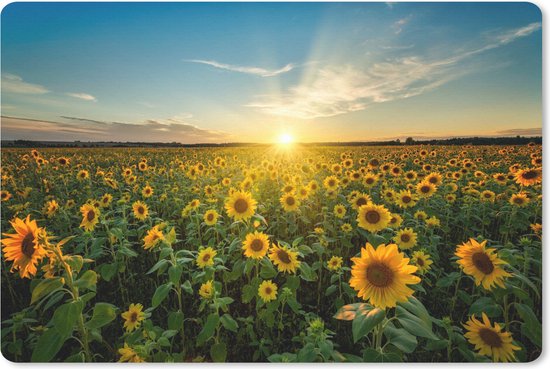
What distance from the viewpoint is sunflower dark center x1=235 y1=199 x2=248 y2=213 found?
3.20 m

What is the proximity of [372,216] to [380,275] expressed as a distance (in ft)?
5.02

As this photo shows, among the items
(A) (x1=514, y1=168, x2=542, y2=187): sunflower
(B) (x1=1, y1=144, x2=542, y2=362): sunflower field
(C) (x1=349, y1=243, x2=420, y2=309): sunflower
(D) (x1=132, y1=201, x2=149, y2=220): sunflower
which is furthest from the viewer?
(D) (x1=132, y1=201, x2=149, y2=220): sunflower

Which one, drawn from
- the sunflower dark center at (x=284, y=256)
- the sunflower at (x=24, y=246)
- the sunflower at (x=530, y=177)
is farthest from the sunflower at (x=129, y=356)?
the sunflower at (x=530, y=177)

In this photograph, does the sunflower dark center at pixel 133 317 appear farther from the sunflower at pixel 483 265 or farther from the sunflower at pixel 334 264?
the sunflower at pixel 483 265

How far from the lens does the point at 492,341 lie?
5.85 feet

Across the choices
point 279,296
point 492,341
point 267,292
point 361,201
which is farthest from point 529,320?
point 361,201

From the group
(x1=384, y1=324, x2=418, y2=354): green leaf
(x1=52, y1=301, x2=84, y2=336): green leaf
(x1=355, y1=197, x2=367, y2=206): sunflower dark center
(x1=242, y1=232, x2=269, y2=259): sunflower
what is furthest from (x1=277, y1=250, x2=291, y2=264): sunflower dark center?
(x1=355, y1=197, x2=367, y2=206): sunflower dark center

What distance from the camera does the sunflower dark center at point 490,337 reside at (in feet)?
5.81

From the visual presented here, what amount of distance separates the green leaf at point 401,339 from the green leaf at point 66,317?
5.70ft

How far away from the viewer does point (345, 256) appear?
3975 millimetres

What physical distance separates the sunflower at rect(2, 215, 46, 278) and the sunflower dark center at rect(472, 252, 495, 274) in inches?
112

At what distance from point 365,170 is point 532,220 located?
10.3 ft

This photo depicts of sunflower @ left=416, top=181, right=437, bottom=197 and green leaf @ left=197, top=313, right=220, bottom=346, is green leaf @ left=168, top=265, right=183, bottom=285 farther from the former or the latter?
sunflower @ left=416, top=181, right=437, bottom=197

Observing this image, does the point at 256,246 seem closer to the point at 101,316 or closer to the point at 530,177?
the point at 101,316
